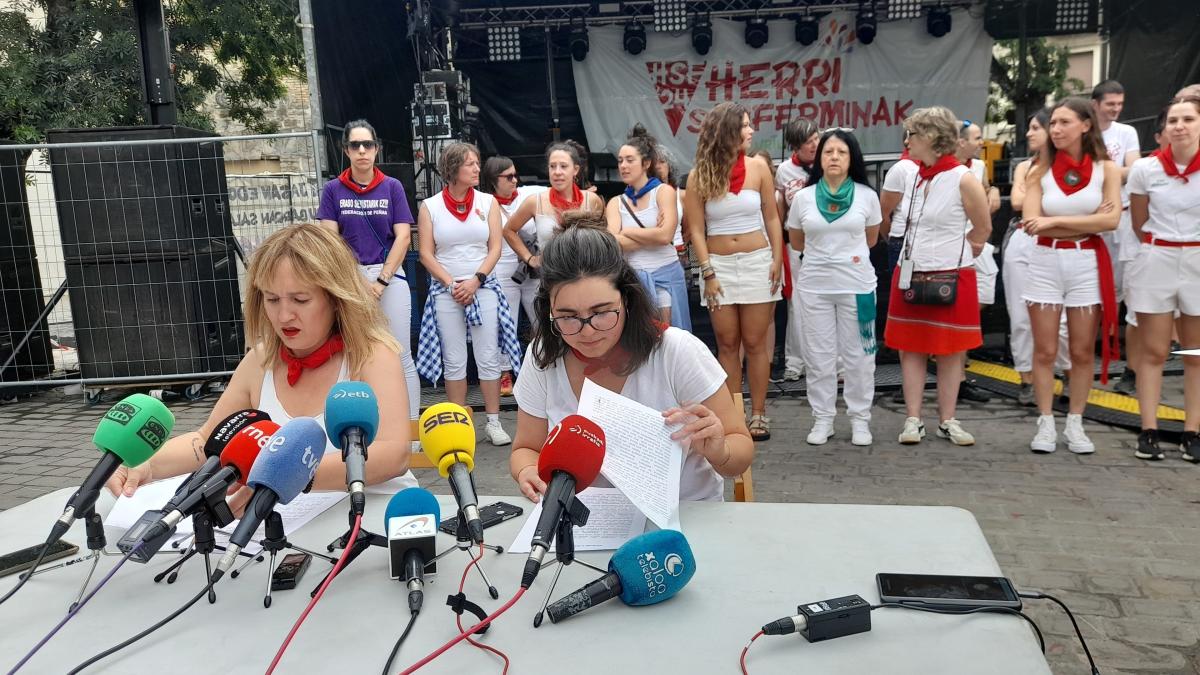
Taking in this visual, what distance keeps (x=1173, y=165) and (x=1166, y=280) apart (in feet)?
1.96

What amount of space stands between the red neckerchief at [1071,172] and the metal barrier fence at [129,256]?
4.75 m

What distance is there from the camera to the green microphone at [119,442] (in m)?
1.60

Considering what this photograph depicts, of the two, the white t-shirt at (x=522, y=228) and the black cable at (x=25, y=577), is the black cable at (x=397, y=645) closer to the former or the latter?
the black cable at (x=25, y=577)

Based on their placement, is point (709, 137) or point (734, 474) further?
point (709, 137)

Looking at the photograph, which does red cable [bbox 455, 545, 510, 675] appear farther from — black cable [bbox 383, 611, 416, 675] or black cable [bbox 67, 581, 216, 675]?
black cable [bbox 67, 581, 216, 675]

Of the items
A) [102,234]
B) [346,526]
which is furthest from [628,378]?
[102,234]

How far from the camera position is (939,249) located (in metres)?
4.92

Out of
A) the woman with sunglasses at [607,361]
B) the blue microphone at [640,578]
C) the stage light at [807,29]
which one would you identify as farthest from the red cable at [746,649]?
the stage light at [807,29]

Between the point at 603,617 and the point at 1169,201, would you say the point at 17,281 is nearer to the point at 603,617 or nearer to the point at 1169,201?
the point at 603,617

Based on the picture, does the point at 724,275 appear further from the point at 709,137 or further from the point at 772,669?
the point at 772,669

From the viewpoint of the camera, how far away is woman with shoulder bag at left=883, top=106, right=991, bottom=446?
4.81 metres

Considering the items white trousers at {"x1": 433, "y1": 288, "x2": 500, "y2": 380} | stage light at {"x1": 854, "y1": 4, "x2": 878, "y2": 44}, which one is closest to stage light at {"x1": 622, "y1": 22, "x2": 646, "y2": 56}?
stage light at {"x1": 854, "y1": 4, "x2": 878, "y2": 44}

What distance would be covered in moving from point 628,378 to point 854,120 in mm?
10251

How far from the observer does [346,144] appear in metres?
5.14
